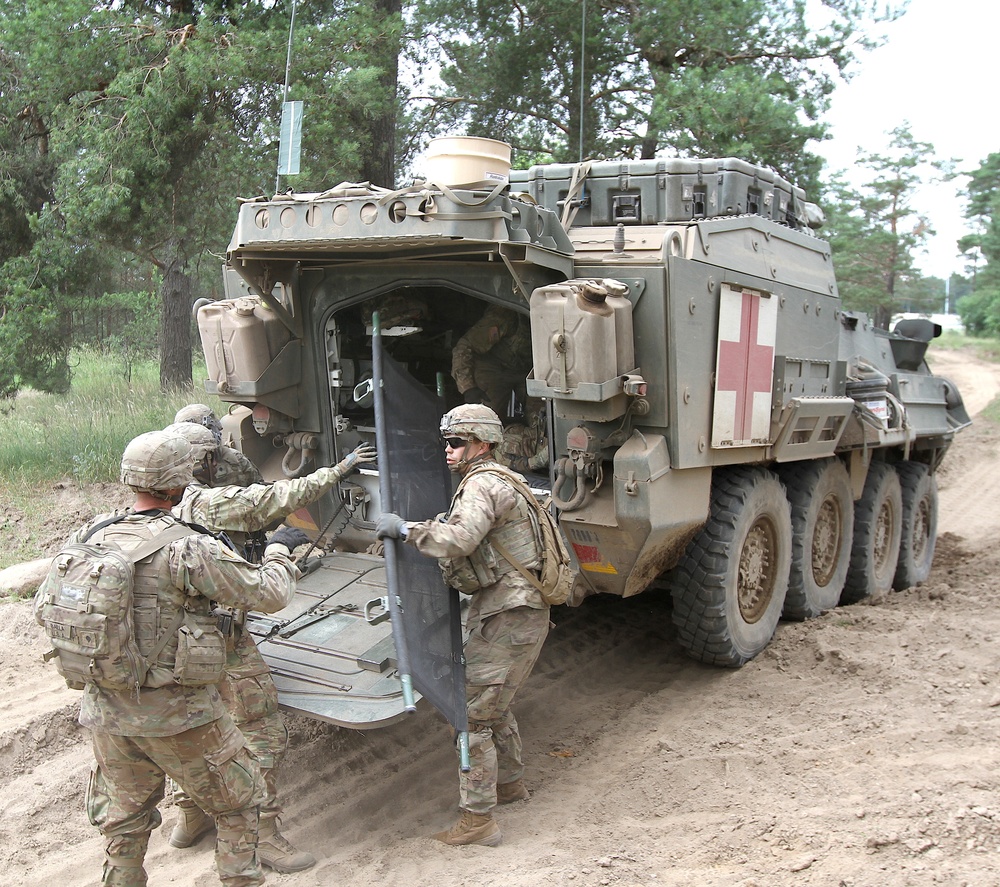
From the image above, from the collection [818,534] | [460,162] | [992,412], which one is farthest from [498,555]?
[992,412]

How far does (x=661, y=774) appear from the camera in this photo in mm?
4301

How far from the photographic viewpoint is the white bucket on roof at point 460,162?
4.43m

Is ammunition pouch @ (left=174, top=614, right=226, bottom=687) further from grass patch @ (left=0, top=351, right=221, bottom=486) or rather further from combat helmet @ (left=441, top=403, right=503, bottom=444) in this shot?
grass patch @ (left=0, top=351, right=221, bottom=486)

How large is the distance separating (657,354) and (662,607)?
293cm

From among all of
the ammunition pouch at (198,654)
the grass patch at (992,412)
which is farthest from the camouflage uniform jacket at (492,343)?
the grass patch at (992,412)

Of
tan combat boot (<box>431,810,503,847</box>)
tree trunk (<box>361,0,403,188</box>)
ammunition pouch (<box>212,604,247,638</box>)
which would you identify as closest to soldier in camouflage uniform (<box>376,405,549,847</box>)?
tan combat boot (<box>431,810,503,847</box>)

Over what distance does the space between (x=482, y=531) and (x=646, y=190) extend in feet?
8.21

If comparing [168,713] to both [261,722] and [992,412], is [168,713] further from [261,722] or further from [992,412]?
[992,412]

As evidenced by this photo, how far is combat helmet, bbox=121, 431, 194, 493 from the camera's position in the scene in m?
3.16

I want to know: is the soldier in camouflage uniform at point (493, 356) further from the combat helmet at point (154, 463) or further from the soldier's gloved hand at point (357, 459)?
the combat helmet at point (154, 463)

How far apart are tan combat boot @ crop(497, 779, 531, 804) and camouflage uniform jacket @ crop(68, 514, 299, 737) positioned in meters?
1.46

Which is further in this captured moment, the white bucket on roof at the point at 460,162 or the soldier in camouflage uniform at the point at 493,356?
the soldier in camouflage uniform at the point at 493,356

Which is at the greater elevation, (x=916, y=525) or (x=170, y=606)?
(x=170, y=606)

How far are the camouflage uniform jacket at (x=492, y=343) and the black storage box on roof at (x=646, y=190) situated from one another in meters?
0.69
